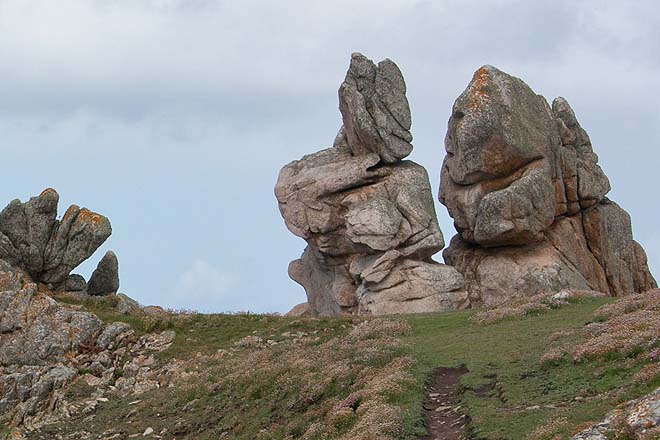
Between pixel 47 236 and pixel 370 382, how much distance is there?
37482 millimetres

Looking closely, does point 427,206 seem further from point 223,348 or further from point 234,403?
point 234,403

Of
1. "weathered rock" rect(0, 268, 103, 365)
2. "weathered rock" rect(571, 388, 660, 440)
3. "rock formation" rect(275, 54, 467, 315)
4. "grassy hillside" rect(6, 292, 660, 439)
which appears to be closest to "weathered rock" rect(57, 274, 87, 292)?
"weathered rock" rect(0, 268, 103, 365)

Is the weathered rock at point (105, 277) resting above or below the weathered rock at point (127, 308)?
above

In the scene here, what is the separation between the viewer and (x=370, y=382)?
31.3 meters

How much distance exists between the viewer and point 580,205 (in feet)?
255

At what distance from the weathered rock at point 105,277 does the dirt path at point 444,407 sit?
38.0m

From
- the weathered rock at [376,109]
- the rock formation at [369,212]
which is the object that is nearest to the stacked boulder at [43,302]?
the rock formation at [369,212]

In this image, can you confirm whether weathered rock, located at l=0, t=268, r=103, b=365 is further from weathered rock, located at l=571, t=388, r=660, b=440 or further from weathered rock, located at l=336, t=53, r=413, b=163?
weathered rock, located at l=571, t=388, r=660, b=440

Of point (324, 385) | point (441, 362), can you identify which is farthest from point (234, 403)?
point (441, 362)

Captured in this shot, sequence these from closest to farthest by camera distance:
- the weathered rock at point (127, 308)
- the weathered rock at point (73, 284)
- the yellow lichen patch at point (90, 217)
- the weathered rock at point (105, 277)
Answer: the weathered rock at point (127, 308)
the weathered rock at point (73, 284)
the yellow lichen patch at point (90, 217)
the weathered rock at point (105, 277)

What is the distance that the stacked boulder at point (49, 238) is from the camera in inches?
2383

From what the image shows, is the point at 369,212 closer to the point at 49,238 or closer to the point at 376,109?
the point at 376,109

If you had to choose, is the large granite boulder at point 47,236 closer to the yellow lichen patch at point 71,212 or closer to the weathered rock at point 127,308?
the yellow lichen patch at point 71,212

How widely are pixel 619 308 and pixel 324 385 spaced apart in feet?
46.1
